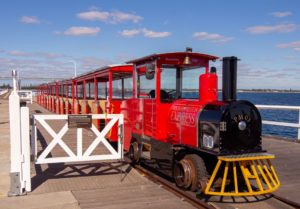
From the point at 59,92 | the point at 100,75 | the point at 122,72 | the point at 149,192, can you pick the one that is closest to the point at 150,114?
the point at 149,192

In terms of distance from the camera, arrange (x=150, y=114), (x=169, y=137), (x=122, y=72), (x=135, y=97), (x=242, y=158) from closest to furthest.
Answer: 1. (x=242, y=158)
2. (x=169, y=137)
3. (x=150, y=114)
4. (x=135, y=97)
5. (x=122, y=72)

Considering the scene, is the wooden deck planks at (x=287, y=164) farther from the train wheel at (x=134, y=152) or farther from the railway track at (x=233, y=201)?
the train wheel at (x=134, y=152)

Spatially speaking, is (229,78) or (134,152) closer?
(229,78)

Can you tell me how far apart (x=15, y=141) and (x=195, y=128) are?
9.76 feet

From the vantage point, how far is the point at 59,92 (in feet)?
86.2

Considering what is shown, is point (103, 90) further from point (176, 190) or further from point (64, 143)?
point (176, 190)

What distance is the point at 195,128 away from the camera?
6.20 meters

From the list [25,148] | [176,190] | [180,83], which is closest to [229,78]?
[176,190]

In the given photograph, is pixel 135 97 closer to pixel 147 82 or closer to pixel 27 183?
pixel 147 82

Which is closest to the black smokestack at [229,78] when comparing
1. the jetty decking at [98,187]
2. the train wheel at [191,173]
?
the train wheel at [191,173]

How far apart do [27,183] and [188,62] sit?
3802mm

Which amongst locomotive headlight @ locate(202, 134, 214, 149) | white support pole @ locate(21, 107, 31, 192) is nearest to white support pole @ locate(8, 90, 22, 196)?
white support pole @ locate(21, 107, 31, 192)

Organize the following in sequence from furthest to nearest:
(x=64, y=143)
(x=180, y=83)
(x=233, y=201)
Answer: (x=180, y=83), (x=64, y=143), (x=233, y=201)

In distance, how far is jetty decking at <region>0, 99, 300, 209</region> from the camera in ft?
18.4
